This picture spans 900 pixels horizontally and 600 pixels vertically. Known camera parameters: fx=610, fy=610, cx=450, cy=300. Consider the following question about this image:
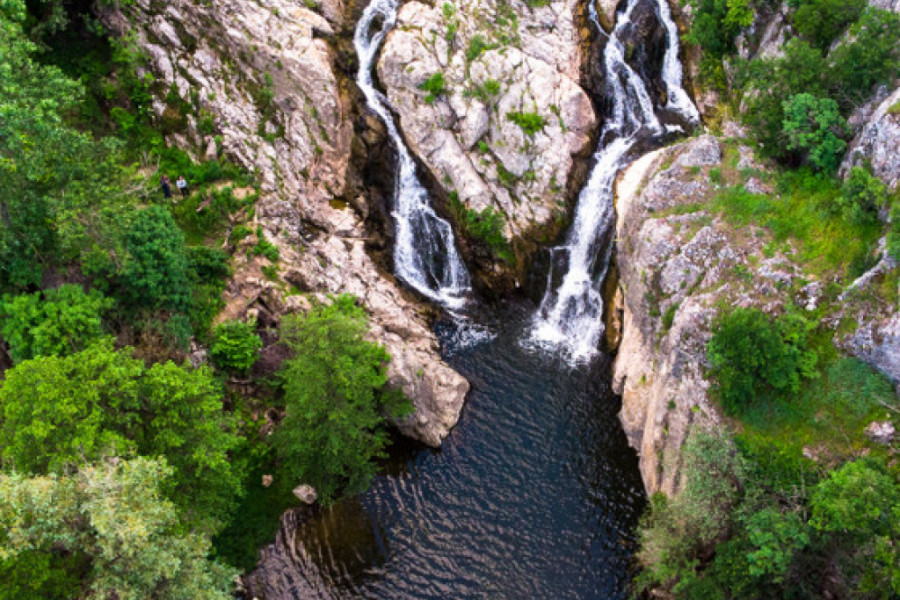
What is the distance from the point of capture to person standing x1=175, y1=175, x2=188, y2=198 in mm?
36344

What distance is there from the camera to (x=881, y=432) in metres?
23.6

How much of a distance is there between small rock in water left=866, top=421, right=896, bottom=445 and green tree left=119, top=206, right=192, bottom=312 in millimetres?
31090

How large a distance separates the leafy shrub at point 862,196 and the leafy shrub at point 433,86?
2519cm

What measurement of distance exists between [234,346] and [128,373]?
9355 mm

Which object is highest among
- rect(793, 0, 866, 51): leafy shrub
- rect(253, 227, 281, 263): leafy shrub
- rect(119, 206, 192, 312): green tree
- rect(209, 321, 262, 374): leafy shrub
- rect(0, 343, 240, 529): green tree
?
rect(793, 0, 866, 51): leafy shrub

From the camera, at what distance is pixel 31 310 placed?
2550cm

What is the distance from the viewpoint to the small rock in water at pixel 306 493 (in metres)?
30.0

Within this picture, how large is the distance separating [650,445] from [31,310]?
2898 cm

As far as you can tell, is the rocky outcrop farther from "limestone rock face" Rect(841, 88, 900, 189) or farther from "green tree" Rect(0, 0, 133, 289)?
"limestone rock face" Rect(841, 88, 900, 189)

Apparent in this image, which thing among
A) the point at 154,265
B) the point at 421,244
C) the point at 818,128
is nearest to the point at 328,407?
the point at 154,265

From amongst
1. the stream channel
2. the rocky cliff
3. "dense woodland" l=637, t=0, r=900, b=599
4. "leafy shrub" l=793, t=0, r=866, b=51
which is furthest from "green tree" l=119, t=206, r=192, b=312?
"leafy shrub" l=793, t=0, r=866, b=51

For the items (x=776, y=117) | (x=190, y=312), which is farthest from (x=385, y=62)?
(x=776, y=117)

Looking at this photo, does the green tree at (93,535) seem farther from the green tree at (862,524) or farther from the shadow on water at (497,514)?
the green tree at (862,524)

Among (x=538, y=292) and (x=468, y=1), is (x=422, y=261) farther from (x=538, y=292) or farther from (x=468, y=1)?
(x=468, y=1)
